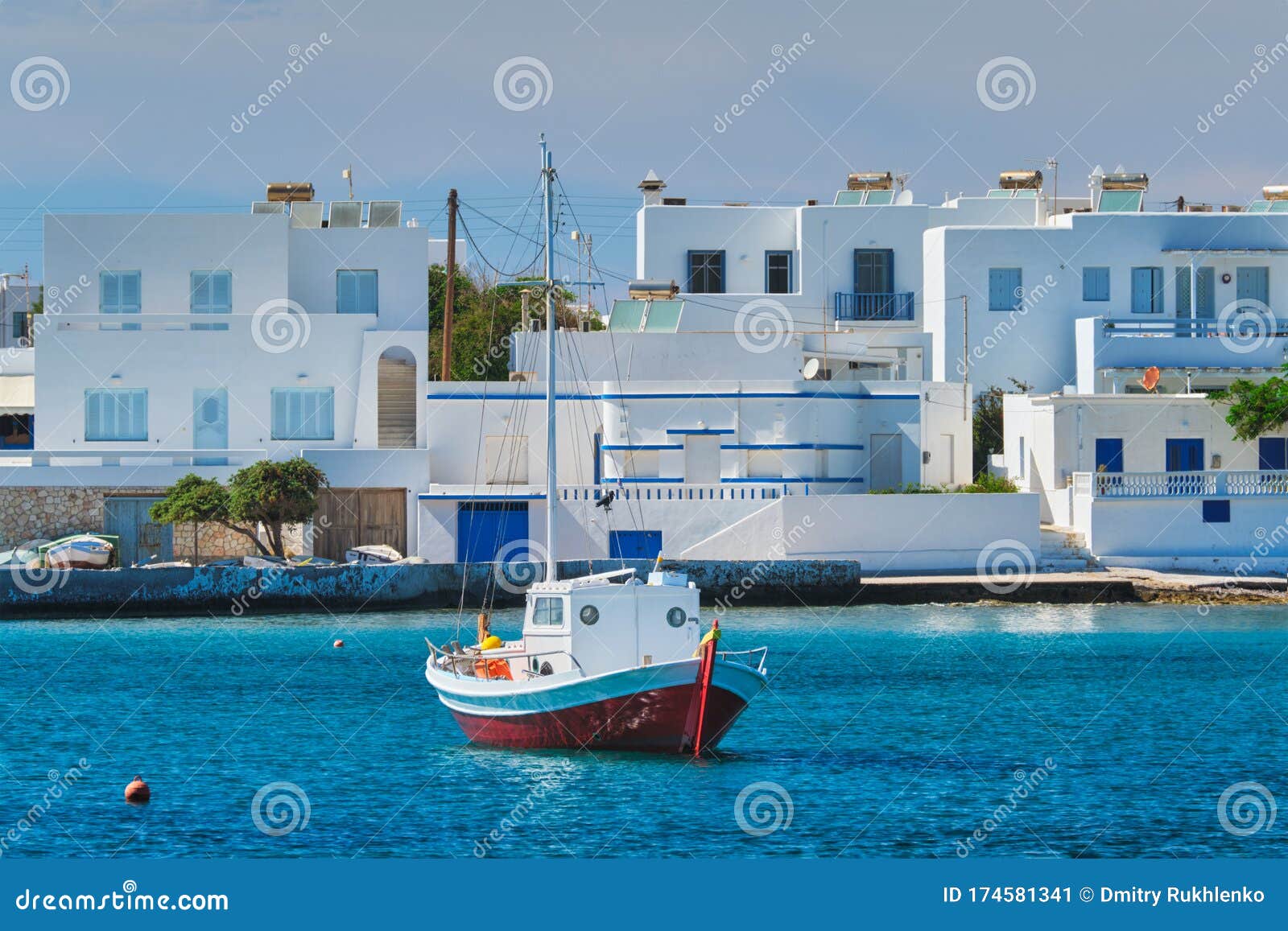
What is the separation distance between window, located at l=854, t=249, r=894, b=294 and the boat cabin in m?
32.7

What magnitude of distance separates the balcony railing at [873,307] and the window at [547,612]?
32395 millimetres

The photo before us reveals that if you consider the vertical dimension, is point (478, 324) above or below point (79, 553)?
above

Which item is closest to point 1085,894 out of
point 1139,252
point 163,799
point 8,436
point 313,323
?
point 163,799

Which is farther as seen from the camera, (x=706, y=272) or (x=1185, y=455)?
(x=706, y=272)

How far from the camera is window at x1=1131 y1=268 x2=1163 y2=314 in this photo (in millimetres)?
57375

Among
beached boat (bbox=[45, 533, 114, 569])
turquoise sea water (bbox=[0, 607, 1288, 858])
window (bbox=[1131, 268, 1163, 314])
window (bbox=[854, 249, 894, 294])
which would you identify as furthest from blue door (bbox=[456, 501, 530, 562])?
window (bbox=[1131, 268, 1163, 314])

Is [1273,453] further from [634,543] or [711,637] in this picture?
[711,637]

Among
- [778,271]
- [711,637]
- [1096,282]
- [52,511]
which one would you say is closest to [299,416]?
[52,511]

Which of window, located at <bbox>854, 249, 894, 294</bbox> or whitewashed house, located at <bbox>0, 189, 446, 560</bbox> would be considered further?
window, located at <bbox>854, 249, 894, 294</bbox>

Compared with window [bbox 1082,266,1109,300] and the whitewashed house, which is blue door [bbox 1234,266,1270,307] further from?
the whitewashed house

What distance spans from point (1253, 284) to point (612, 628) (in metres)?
36.6

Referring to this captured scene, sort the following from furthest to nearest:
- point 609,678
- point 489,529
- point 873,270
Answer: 1. point 873,270
2. point 489,529
3. point 609,678

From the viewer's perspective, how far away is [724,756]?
27.8 metres

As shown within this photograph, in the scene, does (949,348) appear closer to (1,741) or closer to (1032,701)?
(1032,701)
